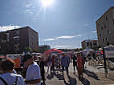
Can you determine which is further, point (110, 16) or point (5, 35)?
point (5, 35)

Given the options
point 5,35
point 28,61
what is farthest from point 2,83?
point 5,35

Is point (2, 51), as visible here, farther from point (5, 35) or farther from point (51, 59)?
point (51, 59)

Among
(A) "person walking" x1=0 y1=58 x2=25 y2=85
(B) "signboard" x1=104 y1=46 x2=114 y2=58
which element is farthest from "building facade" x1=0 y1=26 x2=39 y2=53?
(A) "person walking" x1=0 y1=58 x2=25 y2=85

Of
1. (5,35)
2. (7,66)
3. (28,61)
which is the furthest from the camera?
(5,35)

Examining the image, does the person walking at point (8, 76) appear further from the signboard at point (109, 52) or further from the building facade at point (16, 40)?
the building facade at point (16, 40)

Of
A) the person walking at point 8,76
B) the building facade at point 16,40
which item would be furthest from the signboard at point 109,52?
the building facade at point 16,40

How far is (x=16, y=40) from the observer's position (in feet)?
157

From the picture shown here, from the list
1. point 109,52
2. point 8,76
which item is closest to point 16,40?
point 109,52

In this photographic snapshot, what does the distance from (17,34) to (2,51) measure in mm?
10325

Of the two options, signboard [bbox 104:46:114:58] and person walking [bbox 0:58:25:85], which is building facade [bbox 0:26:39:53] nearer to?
signboard [bbox 104:46:114:58]

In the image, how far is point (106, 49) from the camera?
7.42 meters

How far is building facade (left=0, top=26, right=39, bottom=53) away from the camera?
4675 centimetres

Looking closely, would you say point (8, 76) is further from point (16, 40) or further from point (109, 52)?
point (16, 40)

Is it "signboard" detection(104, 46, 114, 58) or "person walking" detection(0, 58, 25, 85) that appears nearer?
"person walking" detection(0, 58, 25, 85)
